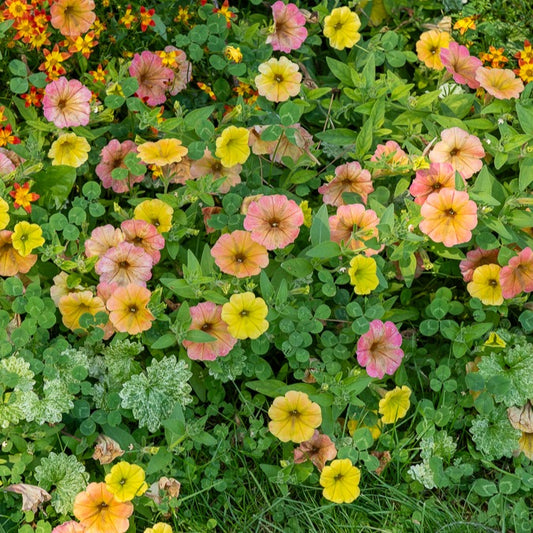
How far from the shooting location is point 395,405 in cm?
256

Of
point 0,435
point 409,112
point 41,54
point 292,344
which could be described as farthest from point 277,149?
point 0,435

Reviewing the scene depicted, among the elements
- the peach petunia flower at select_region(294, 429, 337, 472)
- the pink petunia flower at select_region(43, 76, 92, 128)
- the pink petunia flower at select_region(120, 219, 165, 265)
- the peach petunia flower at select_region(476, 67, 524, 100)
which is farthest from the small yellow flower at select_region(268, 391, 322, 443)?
the peach petunia flower at select_region(476, 67, 524, 100)

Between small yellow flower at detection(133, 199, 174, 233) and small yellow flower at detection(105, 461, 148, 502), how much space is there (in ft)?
2.36

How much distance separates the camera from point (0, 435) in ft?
7.98

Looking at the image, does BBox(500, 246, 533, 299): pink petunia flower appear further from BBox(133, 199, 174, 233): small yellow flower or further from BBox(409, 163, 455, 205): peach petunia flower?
BBox(133, 199, 174, 233): small yellow flower

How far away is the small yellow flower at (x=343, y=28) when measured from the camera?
9.75 feet

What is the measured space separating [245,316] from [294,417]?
343 millimetres

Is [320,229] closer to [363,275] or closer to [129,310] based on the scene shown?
[363,275]

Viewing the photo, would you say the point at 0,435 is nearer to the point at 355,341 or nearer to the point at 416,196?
the point at 355,341

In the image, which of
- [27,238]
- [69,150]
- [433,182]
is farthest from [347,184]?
[27,238]

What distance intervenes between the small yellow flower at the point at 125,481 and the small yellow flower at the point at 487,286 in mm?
1144

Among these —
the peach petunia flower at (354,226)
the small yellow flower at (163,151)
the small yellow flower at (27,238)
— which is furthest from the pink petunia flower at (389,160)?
the small yellow flower at (27,238)

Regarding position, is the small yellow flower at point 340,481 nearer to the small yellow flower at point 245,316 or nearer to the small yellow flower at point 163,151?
the small yellow flower at point 245,316

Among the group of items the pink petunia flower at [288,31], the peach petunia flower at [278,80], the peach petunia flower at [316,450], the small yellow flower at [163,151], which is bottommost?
the peach petunia flower at [316,450]
